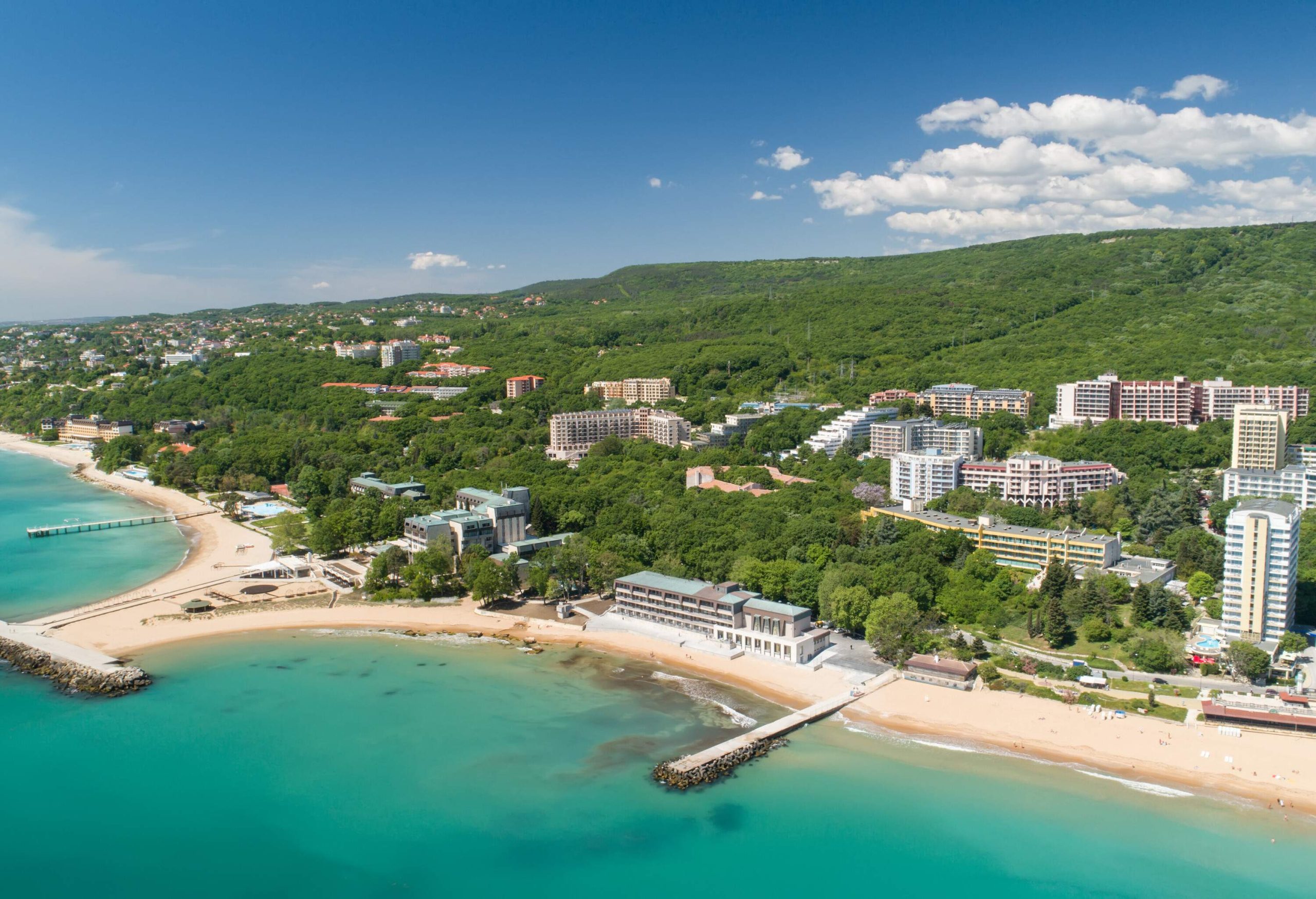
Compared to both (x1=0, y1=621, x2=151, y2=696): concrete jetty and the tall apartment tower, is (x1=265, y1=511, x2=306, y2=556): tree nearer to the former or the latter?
(x1=0, y1=621, x2=151, y2=696): concrete jetty

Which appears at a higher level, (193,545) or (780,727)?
(193,545)

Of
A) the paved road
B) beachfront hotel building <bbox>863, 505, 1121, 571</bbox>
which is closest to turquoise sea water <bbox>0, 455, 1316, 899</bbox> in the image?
the paved road

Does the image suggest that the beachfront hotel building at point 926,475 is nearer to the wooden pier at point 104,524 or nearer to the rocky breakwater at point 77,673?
the rocky breakwater at point 77,673

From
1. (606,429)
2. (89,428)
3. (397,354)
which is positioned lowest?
(89,428)

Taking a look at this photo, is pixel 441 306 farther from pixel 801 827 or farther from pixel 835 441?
pixel 801 827

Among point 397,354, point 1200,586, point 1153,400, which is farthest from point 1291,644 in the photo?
point 397,354

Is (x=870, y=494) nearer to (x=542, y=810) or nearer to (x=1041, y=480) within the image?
(x=1041, y=480)
